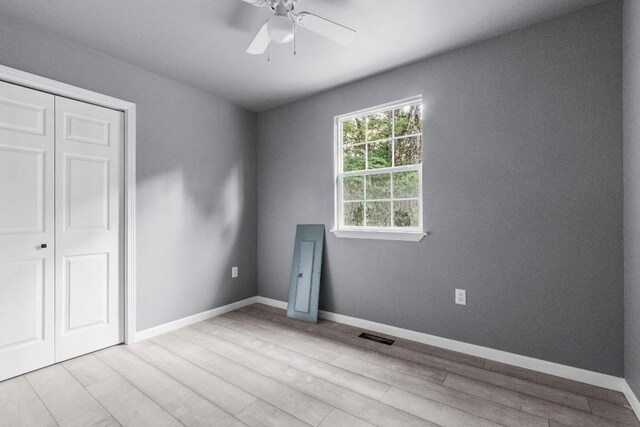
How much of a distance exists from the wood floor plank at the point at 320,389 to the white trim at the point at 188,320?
48 cm

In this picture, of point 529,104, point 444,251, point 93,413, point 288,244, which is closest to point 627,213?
point 529,104

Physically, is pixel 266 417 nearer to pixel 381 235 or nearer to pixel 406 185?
pixel 381 235

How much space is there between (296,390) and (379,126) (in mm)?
2453

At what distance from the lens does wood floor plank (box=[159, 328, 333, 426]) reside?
71.1 inches

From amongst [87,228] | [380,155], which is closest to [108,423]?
[87,228]

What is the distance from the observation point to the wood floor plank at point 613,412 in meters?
1.72

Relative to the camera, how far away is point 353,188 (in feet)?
10.8

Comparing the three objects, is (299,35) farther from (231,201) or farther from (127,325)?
(127,325)

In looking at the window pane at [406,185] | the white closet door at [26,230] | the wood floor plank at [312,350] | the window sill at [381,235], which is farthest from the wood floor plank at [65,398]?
the window pane at [406,185]

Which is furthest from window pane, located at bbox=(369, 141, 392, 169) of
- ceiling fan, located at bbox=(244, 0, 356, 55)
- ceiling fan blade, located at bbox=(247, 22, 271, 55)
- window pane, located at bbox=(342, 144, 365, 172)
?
ceiling fan blade, located at bbox=(247, 22, 271, 55)

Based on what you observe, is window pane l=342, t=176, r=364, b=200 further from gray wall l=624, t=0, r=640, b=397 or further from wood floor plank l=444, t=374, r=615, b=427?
gray wall l=624, t=0, r=640, b=397

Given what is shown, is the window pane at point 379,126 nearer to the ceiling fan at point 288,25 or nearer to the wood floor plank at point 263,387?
the ceiling fan at point 288,25

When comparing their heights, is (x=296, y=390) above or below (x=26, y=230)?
below

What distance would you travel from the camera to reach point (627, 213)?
1.92 m
